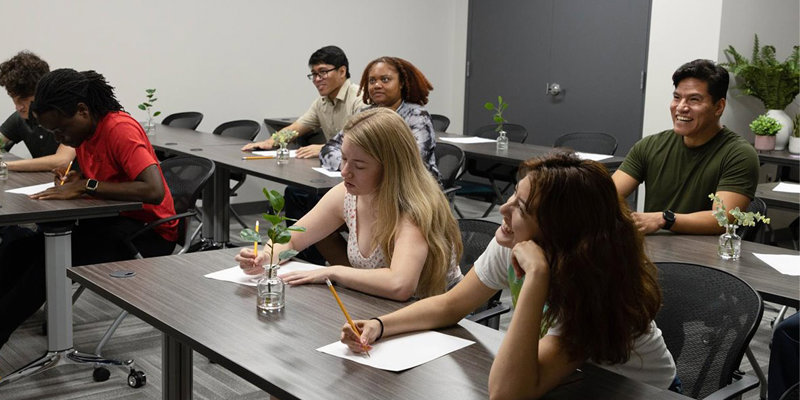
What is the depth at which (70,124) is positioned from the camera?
3.39m

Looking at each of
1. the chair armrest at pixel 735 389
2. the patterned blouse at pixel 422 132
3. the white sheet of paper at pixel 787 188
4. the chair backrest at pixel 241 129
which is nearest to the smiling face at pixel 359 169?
the chair armrest at pixel 735 389

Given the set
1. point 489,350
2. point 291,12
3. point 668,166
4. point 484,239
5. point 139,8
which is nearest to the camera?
point 489,350

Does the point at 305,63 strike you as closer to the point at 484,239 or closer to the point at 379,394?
the point at 484,239

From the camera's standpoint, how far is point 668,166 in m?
3.40

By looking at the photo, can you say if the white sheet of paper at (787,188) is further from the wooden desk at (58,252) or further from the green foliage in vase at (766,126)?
the wooden desk at (58,252)

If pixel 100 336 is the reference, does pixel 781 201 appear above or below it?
above

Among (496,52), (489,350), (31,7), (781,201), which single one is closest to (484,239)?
(489,350)

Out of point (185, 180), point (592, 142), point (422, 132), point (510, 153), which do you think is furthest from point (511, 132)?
point (185, 180)

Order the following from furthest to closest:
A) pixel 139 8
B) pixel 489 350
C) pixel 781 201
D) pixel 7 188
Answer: pixel 139 8 → pixel 781 201 → pixel 7 188 → pixel 489 350

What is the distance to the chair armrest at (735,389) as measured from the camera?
1719 millimetres

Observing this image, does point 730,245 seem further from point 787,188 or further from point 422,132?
point 422,132

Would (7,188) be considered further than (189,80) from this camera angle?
No

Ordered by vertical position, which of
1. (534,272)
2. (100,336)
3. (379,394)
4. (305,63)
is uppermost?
(305,63)

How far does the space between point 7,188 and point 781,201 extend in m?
3.57
